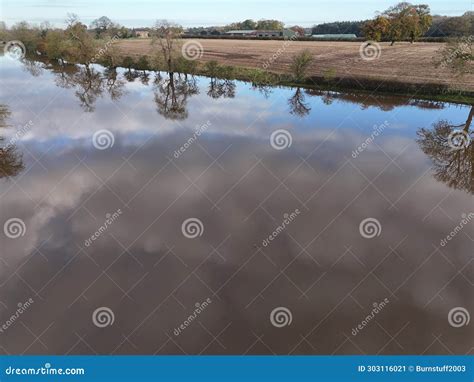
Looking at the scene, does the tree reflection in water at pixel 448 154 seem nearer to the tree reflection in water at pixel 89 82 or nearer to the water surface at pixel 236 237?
the water surface at pixel 236 237

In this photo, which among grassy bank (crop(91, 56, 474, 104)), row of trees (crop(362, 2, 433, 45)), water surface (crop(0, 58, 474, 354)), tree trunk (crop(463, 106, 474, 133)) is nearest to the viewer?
water surface (crop(0, 58, 474, 354))

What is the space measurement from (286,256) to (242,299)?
289 cm

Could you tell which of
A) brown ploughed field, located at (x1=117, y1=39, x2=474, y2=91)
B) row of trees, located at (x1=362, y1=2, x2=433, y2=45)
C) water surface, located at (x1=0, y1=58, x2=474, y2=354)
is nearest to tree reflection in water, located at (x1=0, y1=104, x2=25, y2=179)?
water surface, located at (x1=0, y1=58, x2=474, y2=354)

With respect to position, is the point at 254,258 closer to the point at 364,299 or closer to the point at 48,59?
the point at 364,299

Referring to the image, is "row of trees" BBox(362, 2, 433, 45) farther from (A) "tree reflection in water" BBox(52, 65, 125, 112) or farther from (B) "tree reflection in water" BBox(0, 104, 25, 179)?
(B) "tree reflection in water" BBox(0, 104, 25, 179)

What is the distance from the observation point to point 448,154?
2253 cm

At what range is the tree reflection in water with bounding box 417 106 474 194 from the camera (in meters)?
19.2

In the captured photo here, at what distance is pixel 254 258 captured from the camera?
13562 millimetres

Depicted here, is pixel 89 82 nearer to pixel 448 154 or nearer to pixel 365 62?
pixel 365 62

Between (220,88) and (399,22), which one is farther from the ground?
(399,22)

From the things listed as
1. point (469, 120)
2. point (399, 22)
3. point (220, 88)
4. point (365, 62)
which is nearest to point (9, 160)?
point (220, 88)

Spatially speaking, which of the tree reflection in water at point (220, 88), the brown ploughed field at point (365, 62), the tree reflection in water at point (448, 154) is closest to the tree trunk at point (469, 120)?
the tree reflection in water at point (448, 154)

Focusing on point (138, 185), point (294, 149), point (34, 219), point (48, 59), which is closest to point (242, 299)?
point (138, 185)

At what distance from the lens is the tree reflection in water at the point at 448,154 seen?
1923 centimetres
